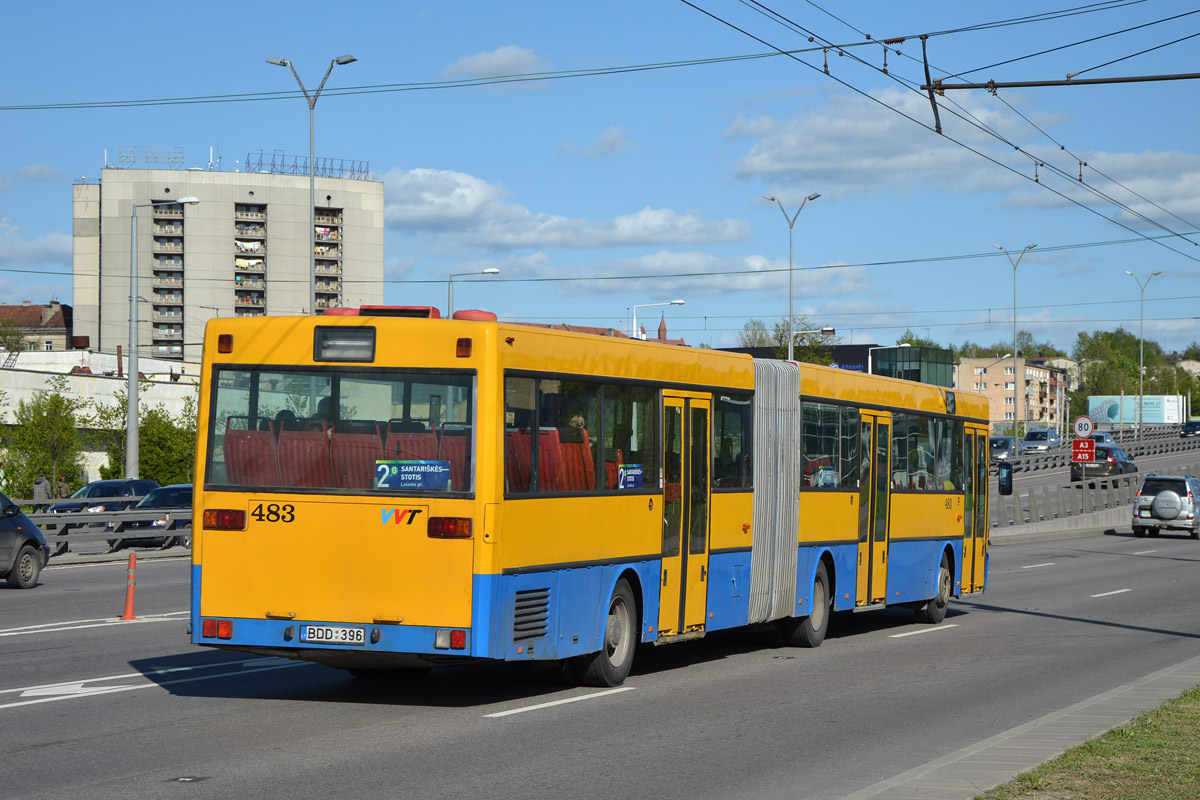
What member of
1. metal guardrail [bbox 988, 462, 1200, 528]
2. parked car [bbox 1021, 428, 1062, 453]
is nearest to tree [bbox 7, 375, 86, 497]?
metal guardrail [bbox 988, 462, 1200, 528]

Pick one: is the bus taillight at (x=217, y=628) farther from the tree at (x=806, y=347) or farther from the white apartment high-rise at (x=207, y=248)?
the white apartment high-rise at (x=207, y=248)

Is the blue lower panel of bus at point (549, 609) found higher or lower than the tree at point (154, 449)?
lower

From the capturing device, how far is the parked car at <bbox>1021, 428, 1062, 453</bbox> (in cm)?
8988

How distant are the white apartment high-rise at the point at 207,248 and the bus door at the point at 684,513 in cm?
11782

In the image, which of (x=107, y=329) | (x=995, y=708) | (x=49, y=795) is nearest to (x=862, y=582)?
(x=995, y=708)

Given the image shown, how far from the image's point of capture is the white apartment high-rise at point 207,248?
128375 millimetres

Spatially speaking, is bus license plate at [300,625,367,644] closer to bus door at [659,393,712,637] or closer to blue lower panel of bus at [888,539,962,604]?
bus door at [659,393,712,637]

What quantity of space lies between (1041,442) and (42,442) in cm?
6304

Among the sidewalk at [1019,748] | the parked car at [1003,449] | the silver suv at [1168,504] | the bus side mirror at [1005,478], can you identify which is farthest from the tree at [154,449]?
the parked car at [1003,449]

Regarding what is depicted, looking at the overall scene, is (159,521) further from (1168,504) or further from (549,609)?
(1168,504)

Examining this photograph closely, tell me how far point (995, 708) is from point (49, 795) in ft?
24.1

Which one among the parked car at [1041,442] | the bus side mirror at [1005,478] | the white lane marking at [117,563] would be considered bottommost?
the white lane marking at [117,563]

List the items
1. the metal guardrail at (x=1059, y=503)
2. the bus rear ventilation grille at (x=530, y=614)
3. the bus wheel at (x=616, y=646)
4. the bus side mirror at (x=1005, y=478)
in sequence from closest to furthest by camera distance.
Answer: the bus rear ventilation grille at (x=530, y=614) < the bus wheel at (x=616, y=646) < the bus side mirror at (x=1005, y=478) < the metal guardrail at (x=1059, y=503)

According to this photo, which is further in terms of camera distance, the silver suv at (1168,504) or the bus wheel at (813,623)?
the silver suv at (1168,504)
